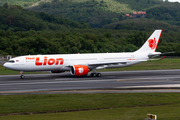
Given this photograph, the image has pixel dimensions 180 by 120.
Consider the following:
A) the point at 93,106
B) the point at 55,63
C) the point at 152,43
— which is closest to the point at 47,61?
the point at 55,63

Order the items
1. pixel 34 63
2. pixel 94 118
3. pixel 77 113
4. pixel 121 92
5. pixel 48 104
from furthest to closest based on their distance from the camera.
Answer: pixel 34 63, pixel 121 92, pixel 48 104, pixel 77 113, pixel 94 118

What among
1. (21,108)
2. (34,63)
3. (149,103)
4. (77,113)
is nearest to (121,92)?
(149,103)

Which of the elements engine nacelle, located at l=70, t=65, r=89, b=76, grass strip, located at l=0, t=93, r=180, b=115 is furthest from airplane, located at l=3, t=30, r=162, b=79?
grass strip, located at l=0, t=93, r=180, b=115

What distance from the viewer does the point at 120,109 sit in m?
21.5

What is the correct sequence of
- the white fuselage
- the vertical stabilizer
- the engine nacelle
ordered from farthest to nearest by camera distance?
the vertical stabilizer → the engine nacelle → the white fuselage

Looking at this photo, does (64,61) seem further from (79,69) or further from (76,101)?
(76,101)

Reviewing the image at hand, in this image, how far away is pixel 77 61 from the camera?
47375 mm

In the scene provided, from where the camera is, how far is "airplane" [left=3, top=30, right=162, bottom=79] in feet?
144

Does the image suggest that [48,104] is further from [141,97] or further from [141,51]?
[141,51]

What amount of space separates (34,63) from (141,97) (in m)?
23.4

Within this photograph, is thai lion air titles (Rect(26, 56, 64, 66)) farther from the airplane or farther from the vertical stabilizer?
the vertical stabilizer

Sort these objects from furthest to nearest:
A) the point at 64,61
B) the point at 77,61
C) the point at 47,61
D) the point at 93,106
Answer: the point at 77,61, the point at 64,61, the point at 47,61, the point at 93,106

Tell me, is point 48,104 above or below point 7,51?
below

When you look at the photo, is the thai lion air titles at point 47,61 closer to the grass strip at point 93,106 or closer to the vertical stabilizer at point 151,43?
the grass strip at point 93,106
